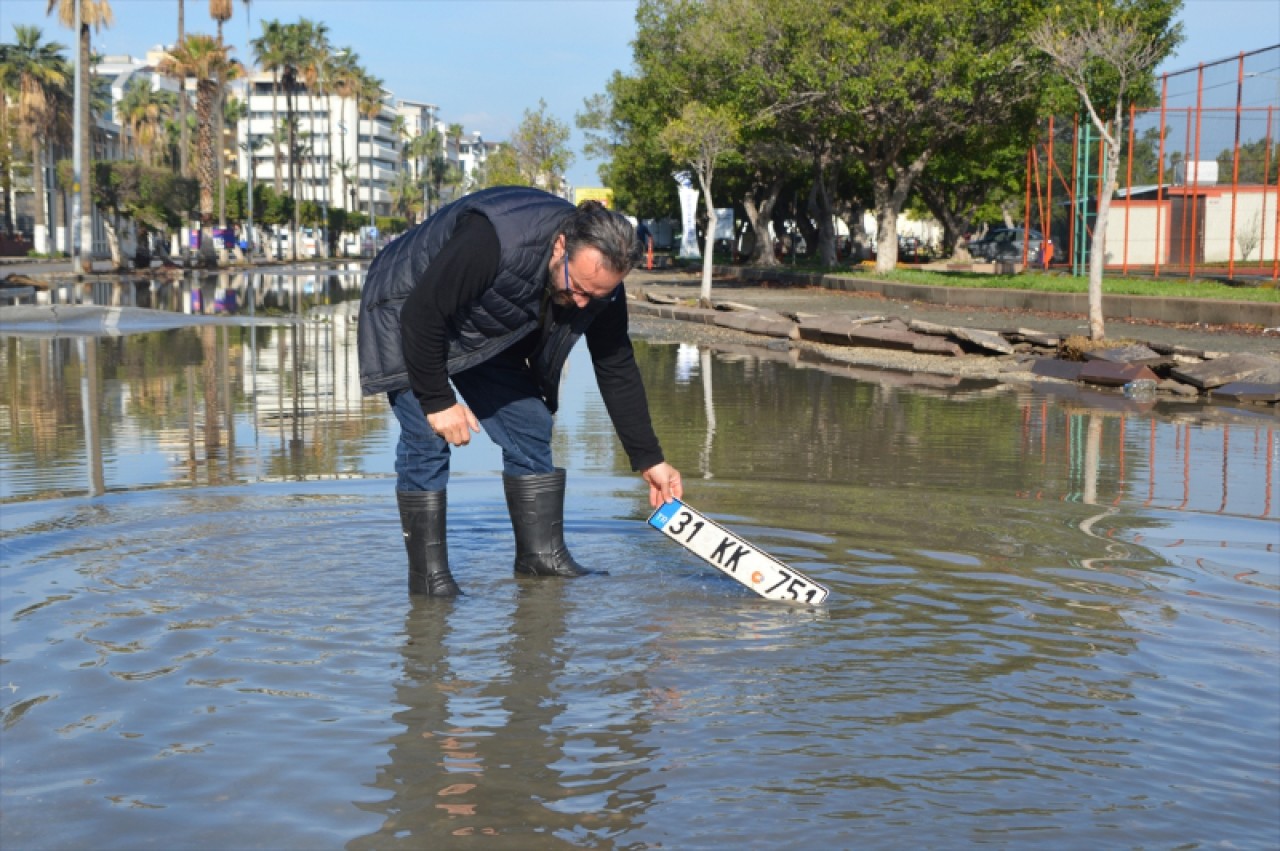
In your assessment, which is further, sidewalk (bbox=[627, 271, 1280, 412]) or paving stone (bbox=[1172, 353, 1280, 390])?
sidewalk (bbox=[627, 271, 1280, 412])

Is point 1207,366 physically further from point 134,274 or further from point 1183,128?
point 134,274

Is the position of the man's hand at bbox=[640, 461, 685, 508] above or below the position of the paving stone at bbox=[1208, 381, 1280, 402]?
above

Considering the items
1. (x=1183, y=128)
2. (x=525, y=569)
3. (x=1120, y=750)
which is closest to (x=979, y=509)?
(x=525, y=569)

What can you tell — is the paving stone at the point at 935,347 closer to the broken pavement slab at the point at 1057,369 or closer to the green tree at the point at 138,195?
the broken pavement slab at the point at 1057,369

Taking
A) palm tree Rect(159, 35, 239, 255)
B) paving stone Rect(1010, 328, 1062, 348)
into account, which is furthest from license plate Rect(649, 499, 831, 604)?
palm tree Rect(159, 35, 239, 255)

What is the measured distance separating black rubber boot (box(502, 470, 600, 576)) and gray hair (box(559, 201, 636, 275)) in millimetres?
1406

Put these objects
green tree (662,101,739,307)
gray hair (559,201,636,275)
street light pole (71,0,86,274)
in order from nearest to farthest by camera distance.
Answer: gray hair (559,201,636,275)
green tree (662,101,739,307)
street light pole (71,0,86,274)

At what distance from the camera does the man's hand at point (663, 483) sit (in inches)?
231

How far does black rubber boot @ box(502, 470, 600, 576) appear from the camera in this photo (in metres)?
6.07

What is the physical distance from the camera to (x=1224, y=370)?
13500 millimetres

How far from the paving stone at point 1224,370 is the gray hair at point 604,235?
32.8 ft

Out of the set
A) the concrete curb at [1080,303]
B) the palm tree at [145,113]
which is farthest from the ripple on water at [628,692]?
the palm tree at [145,113]

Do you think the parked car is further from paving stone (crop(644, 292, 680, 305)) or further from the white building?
the white building

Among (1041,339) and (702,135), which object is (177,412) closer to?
(1041,339)
